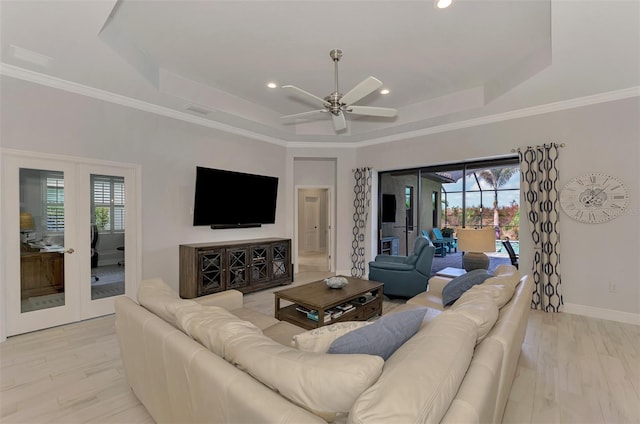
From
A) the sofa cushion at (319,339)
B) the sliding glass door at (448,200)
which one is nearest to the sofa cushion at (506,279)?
the sofa cushion at (319,339)

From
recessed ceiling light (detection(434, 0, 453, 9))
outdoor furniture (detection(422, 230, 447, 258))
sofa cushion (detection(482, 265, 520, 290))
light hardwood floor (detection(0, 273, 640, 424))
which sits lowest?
light hardwood floor (detection(0, 273, 640, 424))

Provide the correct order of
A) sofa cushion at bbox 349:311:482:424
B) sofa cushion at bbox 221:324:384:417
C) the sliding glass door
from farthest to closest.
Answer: the sliding glass door
sofa cushion at bbox 221:324:384:417
sofa cushion at bbox 349:311:482:424

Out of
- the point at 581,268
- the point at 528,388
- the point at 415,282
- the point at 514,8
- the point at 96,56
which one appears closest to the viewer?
the point at 528,388

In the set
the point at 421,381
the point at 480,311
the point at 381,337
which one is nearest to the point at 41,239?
the point at 381,337

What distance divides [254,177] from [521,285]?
439 cm

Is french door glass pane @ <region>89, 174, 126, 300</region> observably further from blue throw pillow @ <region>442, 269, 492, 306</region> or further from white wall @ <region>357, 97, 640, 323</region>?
white wall @ <region>357, 97, 640, 323</region>

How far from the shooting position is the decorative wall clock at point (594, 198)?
378 centimetres

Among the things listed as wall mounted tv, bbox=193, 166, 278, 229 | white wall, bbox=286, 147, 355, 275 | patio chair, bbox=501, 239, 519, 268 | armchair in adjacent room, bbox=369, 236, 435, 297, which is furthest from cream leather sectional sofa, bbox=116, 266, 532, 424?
white wall, bbox=286, 147, 355, 275

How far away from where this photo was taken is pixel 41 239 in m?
3.41

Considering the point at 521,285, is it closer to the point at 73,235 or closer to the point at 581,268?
the point at 581,268

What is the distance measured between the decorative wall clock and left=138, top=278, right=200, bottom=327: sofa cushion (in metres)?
4.81

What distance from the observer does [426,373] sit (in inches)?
40.4

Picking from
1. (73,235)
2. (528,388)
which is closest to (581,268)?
(528,388)

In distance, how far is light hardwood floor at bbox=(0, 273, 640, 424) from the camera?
2016mm
